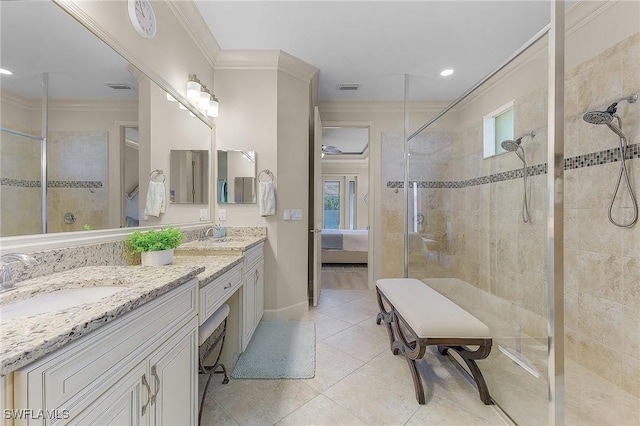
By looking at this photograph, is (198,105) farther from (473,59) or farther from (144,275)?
(473,59)

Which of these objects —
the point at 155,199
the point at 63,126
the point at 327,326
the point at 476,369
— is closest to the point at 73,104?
the point at 63,126

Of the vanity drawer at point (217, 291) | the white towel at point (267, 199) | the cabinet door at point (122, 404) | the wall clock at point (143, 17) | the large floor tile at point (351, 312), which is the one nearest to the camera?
the cabinet door at point (122, 404)

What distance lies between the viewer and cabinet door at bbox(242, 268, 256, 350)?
183 cm

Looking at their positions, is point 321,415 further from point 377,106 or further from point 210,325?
point 377,106

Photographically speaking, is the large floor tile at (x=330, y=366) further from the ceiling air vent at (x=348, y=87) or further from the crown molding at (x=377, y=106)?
the crown molding at (x=377, y=106)

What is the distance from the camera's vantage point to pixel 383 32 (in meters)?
2.18

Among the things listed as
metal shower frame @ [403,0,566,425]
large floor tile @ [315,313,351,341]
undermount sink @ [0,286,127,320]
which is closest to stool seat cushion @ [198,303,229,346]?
undermount sink @ [0,286,127,320]

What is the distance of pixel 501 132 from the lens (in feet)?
7.28

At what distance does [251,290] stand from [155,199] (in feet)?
3.25

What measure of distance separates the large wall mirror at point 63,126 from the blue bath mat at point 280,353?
1.29m

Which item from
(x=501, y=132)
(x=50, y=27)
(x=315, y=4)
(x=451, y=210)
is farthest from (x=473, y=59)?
(x=50, y=27)

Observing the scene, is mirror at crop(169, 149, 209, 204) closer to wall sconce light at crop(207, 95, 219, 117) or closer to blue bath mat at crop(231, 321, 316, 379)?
wall sconce light at crop(207, 95, 219, 117)

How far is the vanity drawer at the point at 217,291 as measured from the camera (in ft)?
3.92

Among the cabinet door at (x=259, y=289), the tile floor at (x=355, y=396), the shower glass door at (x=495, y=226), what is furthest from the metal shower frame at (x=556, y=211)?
the cabinet door at (x=259, y=289)
